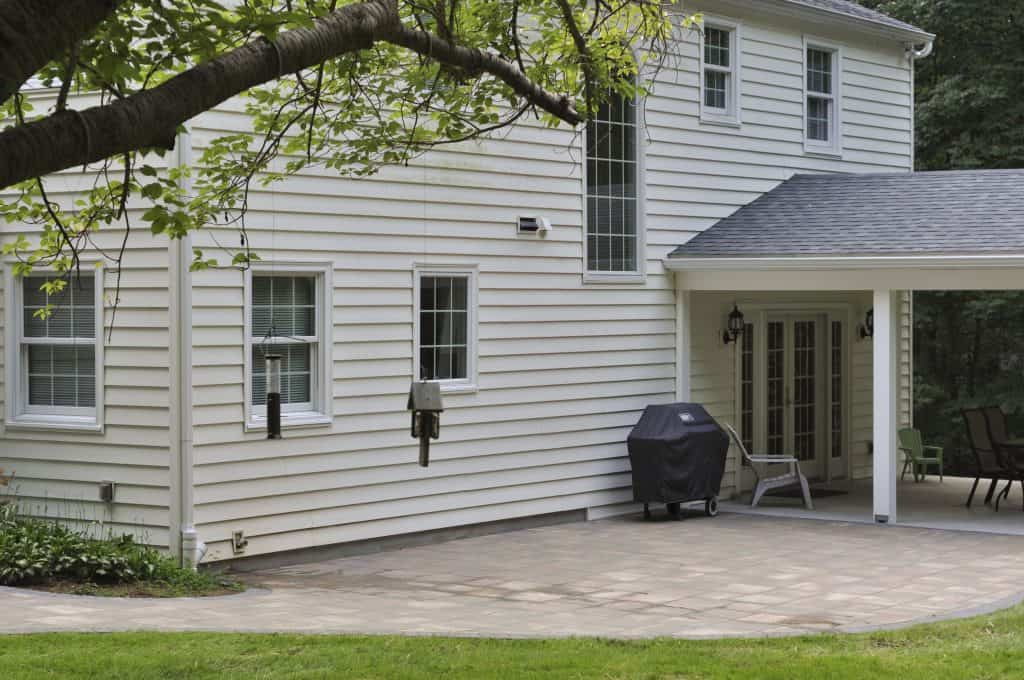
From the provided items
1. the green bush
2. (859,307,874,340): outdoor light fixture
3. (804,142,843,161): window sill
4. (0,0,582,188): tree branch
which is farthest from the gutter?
(859,307,874,340): outdoor light fixture

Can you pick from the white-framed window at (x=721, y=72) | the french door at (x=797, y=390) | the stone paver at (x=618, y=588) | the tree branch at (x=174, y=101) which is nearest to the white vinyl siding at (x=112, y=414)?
the stone paver at (x=618, y=588)

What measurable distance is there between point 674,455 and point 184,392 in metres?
5.45

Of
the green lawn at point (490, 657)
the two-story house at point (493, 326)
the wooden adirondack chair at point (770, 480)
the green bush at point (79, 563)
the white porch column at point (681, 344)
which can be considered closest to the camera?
the green lawn at point (490, 657)

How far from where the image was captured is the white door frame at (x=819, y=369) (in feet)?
53.2

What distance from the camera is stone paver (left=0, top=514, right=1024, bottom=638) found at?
852cm

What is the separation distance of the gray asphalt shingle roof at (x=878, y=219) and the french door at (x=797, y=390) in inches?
60.1

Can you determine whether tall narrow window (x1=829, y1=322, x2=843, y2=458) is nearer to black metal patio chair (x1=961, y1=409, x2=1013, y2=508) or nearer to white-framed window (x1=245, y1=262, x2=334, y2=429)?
black metal patio chair (x1=961, y1=409, x2=1013, y2=508)

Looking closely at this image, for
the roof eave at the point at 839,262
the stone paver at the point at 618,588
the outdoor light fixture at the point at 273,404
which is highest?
the roof eave at the point at 839,262

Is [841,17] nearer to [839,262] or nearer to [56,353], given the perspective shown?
[839,262]

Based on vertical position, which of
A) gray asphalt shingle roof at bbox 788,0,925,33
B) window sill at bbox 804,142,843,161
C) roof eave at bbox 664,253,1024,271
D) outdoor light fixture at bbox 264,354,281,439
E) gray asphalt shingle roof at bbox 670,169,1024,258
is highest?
gray asphalt shingle roof at bbox 788,0,925,33

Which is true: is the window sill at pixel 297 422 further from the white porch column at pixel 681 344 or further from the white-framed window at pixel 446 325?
the white porch column at pixel 681 344

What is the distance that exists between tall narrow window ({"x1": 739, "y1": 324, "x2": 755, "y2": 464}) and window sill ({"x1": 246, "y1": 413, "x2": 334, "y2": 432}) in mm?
6318

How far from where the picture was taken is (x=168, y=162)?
1045 centimetres

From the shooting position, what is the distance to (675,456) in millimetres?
14000
